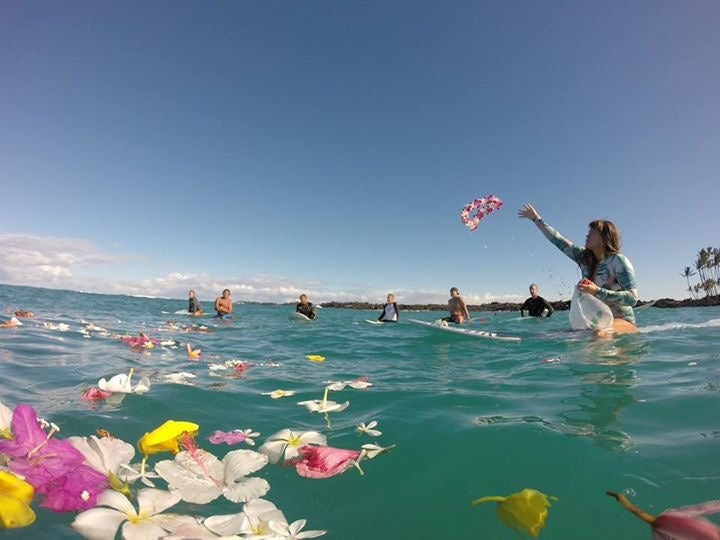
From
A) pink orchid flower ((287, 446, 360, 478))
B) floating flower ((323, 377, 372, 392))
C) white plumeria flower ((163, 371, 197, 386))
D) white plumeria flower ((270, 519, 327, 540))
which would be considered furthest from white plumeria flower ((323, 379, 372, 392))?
white plumeria flower ((270, 519, 327, 540))

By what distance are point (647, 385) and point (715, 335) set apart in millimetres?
5279

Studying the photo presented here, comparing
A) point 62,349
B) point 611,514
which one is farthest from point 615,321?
point 62,349

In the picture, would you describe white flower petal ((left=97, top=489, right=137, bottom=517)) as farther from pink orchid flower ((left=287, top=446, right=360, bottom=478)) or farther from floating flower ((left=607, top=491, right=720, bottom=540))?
floating flower ((left=607, top=491, right=720, bottom=540))

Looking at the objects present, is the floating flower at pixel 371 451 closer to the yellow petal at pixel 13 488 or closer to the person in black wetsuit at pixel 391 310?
the yellow petal at pixel 13 488

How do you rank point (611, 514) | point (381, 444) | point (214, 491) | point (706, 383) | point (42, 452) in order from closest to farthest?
point (42, 452), point (214, 491), point (611, 514), point (381, 444), point (706, 383)

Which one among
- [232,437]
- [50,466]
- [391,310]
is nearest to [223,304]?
[391,310]

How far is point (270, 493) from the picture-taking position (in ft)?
6.21

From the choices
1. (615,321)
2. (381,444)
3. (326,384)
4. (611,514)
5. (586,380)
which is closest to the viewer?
(611,514)

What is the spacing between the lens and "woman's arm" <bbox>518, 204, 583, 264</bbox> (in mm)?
7589

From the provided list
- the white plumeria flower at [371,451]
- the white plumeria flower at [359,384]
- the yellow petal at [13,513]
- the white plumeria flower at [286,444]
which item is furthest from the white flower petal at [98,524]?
the white plumeria flower at [359,384]

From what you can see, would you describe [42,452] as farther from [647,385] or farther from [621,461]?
[647,385]

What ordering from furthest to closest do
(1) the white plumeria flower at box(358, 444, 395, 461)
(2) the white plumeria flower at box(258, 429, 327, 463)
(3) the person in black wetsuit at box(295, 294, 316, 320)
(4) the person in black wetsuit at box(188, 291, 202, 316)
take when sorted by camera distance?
(4) the person in black wetsuit at box(188, 291, 202, 316) → (3) the person in black wetsuit at box(295, 294, 316, 320) → (1) the white plumeria flower at box(358, 444, 395, 461) → (2) the white plumeria flower at box(258, 429, 327, 463)

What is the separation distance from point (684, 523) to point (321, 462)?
1.41m

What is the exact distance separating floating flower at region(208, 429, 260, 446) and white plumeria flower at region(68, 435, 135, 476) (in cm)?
115
